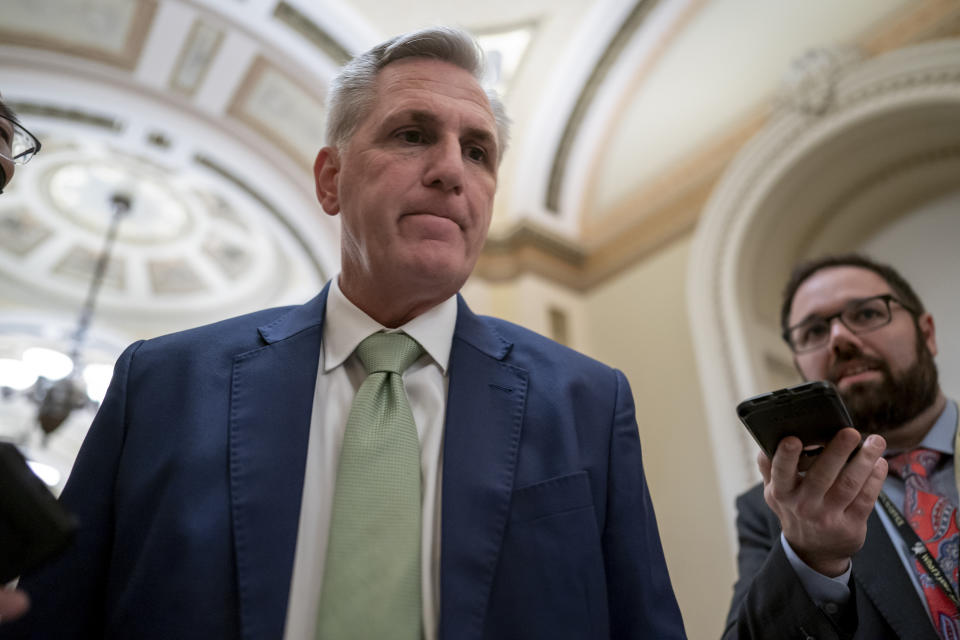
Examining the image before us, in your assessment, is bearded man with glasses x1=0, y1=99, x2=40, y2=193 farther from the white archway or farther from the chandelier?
the chandelier

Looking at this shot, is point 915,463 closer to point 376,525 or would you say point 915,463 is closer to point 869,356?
point 869,356

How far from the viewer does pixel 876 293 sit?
2.08 meters

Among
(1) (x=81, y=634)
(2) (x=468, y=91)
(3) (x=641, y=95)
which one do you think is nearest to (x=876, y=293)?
(2) (x=468, y=91)

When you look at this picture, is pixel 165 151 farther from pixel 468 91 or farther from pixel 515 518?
pixel 515 518

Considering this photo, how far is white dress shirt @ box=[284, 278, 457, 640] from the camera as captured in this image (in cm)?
101

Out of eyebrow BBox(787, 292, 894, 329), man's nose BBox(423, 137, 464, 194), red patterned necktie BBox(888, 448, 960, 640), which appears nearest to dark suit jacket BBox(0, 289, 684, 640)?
man's nose BBox(423, 137, 464, 194)

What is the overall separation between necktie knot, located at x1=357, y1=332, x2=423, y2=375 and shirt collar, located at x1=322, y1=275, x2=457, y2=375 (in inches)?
0.5

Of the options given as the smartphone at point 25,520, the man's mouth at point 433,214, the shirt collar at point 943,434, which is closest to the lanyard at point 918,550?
the shirt collar at point 943,434

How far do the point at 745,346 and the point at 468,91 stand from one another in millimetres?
3437

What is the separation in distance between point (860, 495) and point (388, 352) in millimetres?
798

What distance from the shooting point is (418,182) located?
126cm

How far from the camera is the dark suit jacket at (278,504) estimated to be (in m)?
0.98

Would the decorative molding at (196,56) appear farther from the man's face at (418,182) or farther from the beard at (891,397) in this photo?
the beard at (891,397)

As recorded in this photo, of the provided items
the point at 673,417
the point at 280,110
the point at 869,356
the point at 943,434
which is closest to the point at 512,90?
the point at 280,110
